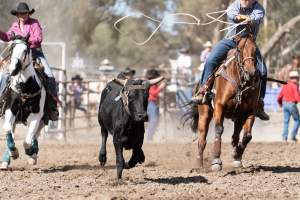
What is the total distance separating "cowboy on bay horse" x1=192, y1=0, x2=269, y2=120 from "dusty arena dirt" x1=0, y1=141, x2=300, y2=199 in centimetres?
112

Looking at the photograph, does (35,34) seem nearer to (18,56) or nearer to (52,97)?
(18,56)

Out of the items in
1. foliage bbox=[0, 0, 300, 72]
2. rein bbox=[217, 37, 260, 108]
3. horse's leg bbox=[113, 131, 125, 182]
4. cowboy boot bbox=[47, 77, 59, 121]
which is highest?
foliage bbox=[0, 0, 300, 72]

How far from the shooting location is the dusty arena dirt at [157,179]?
29.5 ft

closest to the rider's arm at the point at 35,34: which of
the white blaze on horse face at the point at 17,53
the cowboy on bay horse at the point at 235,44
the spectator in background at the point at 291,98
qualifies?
the white blaze on horse face at the point at 17,53

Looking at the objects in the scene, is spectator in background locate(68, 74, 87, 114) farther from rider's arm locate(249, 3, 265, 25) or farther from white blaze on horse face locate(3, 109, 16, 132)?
rider's arm locate(249, 3, 265, 25)

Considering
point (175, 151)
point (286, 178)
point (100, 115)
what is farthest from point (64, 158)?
point (286, 178)

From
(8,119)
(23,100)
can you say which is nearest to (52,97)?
(23,100)

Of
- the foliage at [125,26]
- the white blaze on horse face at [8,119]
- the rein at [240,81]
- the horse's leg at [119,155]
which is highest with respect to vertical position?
the foliage at [125,26]

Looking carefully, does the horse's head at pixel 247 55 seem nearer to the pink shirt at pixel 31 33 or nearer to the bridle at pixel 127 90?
the bridle at pixel 127 90

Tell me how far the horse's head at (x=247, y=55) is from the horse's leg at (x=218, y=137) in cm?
63

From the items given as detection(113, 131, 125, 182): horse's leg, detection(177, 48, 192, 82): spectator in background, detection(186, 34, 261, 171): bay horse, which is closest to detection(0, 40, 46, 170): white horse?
detection(113, 131, 125, 182): horse's leg

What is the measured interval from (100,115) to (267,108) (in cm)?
1694

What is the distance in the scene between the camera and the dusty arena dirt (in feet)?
29.5

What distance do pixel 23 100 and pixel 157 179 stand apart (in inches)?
92.6
